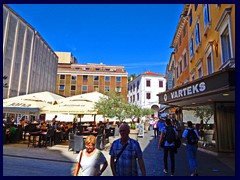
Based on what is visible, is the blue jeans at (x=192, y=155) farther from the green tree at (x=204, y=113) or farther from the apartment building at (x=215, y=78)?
the green tree at (x=204, y=113)

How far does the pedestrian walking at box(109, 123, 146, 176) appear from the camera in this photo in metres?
3.28

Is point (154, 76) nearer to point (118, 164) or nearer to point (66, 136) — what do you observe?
point (66, 136)

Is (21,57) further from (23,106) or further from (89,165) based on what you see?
(89,165)

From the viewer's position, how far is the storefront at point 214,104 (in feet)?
21.6

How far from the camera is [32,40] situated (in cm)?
2928

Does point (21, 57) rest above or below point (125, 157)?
above

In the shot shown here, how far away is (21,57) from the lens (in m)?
26.6

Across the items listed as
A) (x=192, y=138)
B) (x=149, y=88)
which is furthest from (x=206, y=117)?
(x=149, y=88)

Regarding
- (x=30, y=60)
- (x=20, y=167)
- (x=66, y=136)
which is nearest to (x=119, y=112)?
(x=66, y=136)

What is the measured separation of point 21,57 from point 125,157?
27.0 metres

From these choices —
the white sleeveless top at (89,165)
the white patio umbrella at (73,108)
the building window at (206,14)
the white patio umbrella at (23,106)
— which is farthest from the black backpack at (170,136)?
the building window at (206,14)

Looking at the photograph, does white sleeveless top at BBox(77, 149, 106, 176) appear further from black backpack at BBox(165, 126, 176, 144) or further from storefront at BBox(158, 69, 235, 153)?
storefront at BBox(158, 69, 235, 153)

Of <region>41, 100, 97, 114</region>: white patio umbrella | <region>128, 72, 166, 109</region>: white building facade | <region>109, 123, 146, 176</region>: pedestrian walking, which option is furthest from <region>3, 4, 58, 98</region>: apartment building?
<region>128, 72, 166, 109</region>: white building facade

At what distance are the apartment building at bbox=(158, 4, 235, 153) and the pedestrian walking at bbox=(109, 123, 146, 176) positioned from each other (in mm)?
3493
